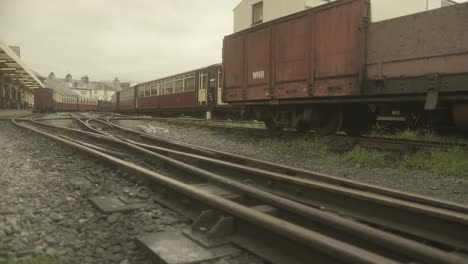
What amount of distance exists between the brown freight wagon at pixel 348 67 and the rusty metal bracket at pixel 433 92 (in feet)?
0.05

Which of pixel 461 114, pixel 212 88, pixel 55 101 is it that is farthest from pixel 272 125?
pixel 55 101

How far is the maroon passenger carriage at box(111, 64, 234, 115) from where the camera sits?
736 inches

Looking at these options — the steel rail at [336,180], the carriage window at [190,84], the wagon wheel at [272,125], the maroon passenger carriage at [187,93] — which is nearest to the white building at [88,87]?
the maroon passenger carriage at [187,93]

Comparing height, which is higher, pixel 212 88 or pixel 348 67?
pixel 212 88

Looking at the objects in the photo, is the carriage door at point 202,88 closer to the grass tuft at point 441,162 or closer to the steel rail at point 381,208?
the grass tuft at point 441,162

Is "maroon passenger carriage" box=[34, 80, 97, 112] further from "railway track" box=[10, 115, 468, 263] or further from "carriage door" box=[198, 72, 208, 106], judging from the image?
"railway track" box=[10, 115, 468, 263]

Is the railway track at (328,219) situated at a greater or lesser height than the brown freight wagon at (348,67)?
lesser

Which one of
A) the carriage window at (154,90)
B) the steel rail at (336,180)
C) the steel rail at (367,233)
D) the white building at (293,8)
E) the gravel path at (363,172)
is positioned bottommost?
the gravel path at (363,172)

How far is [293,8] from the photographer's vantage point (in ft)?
67.8

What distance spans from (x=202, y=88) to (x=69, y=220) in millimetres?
16456

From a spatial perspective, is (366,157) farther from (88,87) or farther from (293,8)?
(88,87)

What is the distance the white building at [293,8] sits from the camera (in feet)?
60.7

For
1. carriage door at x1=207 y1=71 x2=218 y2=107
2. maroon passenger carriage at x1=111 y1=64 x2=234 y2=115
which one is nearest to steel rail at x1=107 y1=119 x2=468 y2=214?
maroon passenger carriage at x1=111 y1=64 x2=234 y2=115

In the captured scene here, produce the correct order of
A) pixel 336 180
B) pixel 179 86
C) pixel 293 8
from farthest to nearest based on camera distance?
pixel 179 86 < pixel 293 8 < pixel 336 180
